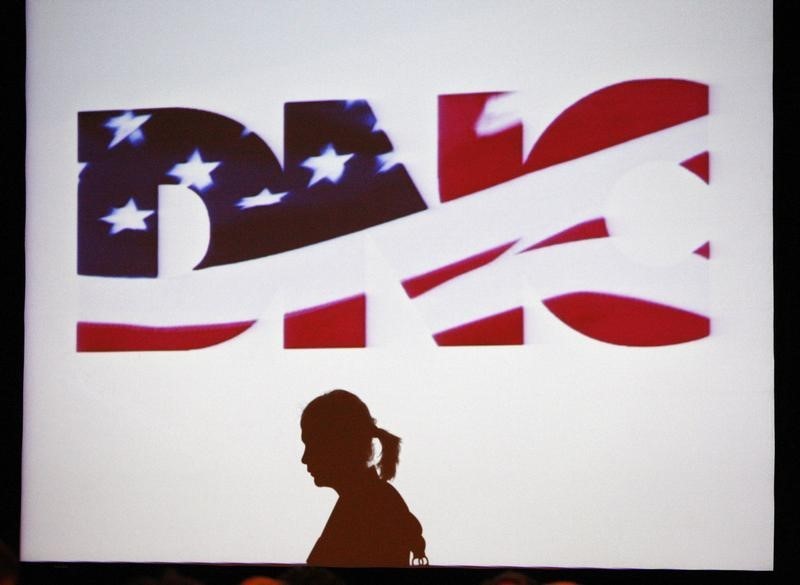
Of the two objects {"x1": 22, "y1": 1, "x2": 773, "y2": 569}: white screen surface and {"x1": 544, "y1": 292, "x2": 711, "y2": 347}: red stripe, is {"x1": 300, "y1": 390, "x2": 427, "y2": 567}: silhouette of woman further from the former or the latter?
{"x1": 544, "y1": 292, "x2": 711, "y2": 347}: red stripe

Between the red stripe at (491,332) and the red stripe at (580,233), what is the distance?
271 mm

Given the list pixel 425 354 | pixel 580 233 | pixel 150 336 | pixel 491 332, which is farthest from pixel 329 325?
pixel 580 233

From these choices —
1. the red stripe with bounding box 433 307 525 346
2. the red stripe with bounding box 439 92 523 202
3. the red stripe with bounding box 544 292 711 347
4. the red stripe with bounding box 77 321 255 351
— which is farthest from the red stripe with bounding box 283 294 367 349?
the red stripe with bounding box 544 292 711 347

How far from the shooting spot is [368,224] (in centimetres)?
361

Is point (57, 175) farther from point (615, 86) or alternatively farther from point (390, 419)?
point (615, 86)

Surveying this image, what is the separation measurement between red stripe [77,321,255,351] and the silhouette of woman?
1.45 ft

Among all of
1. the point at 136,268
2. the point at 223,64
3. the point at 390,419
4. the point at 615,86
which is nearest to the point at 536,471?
the point at 390,419

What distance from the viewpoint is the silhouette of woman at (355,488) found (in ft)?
11.7

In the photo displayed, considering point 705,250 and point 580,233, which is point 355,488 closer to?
point 580,233

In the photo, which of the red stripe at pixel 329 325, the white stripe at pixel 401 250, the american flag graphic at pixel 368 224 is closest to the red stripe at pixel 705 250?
the american flag graphic at pixel 368 224

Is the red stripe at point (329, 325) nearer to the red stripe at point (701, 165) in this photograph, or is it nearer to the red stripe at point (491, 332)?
the red stripe at point (491, 332)

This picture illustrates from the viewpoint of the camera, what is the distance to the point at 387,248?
360cm

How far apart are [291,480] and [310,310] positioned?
64 cm

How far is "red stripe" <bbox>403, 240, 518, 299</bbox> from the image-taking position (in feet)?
11.6
